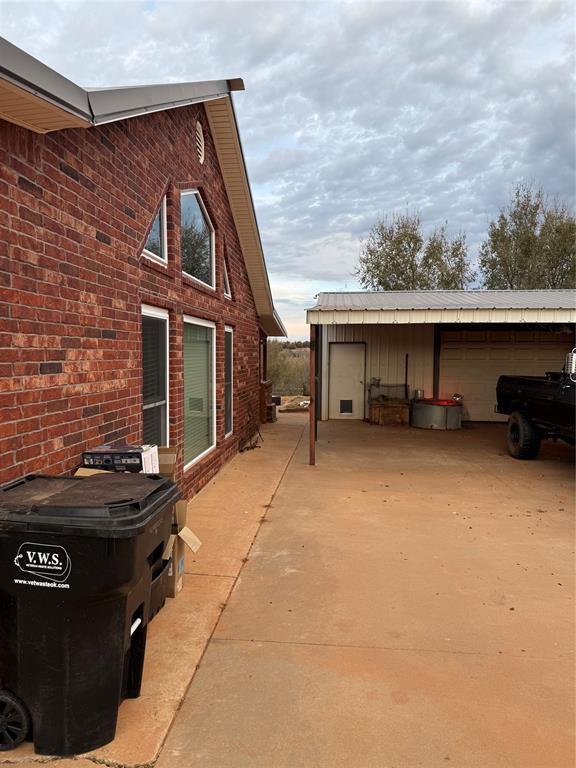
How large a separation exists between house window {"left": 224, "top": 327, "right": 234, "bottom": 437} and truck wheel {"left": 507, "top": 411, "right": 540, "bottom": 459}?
16.2 ft

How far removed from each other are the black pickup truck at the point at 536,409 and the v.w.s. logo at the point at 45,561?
6.60 metres

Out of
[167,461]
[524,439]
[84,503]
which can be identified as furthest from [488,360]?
[84,503]

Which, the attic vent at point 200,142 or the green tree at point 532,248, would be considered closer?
the attic vent at point 200,142

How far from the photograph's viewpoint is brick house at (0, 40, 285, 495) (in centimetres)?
272

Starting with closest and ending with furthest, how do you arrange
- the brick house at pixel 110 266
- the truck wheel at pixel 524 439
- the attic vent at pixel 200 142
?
the brick house at pixel 110 266
the attic vent at pixel 200 142
the truck wheel at pixel 524 439

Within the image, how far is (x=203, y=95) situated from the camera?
5496 millimetres

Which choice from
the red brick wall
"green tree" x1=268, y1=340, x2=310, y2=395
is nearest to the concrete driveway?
the red brick wall

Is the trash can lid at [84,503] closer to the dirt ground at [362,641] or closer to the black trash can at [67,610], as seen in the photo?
the black trash can at [67,610]

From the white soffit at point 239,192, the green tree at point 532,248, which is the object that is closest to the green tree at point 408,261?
the green tree at point 532,248

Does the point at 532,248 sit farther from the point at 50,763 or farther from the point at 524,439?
the point at 50,763

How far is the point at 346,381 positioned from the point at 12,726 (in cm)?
1268

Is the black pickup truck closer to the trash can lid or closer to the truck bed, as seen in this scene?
the truck bed

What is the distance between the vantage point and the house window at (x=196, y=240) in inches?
243

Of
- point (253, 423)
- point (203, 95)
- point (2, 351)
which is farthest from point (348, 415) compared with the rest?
point (2, 351)
